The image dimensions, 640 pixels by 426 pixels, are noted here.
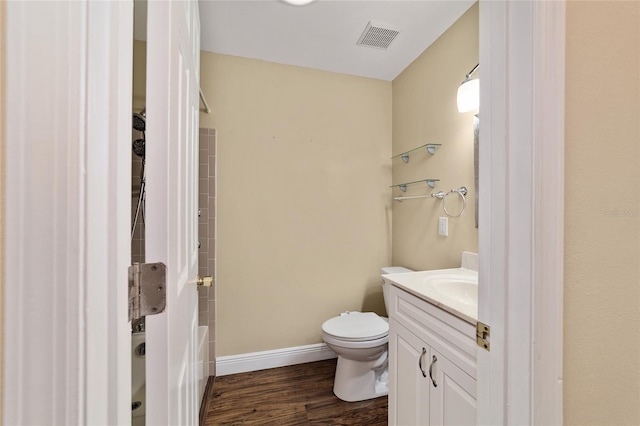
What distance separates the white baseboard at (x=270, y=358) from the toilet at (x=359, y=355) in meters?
0.35

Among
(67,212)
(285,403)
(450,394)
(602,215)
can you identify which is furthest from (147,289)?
(285,403)

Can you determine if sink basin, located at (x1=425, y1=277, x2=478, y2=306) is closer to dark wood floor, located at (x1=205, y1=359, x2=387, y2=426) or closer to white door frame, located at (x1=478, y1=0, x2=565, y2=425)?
white door frame, located at (x1=478, y1=0, x2=565, y2=425)

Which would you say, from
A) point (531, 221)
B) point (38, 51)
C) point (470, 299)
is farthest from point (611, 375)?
point (38, 51)

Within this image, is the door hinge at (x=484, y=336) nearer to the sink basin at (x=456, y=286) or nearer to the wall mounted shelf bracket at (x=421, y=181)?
the sink basin at (x=456, y=286)

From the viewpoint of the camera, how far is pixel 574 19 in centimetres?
57

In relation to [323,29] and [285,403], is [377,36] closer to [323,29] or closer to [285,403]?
[323,29]

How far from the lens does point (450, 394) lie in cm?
92

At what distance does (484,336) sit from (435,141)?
57.2 inches

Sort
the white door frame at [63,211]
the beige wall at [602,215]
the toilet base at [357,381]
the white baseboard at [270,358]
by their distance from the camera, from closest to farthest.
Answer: the white door frame at [63,211] < the beige wall at [602,215] < the toilet base at [357,381] < the white baseboard at [270,358]

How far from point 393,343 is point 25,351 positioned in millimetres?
1289

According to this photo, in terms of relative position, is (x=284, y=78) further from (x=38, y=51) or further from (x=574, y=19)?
(x=38, y=51)

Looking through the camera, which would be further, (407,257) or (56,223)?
(407,257)

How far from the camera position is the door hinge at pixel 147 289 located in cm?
42

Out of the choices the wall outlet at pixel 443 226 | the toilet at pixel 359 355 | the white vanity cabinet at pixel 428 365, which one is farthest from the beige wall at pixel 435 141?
→ the white vanity cabinet at pixel 428 365
